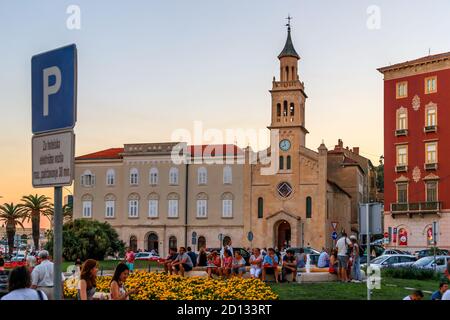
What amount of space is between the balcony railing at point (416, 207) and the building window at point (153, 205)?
1044 inches

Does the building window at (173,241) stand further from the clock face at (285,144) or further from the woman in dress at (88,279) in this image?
the woman in dress at (88,279)

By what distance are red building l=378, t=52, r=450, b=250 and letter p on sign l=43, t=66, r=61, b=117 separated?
59.5 m

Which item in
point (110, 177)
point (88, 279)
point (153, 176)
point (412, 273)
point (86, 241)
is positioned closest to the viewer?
point (88, 279)

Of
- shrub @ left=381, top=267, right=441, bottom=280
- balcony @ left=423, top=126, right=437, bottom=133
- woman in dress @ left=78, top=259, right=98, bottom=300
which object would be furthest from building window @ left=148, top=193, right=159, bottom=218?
woman in dress @ left=78, top=259, right=98, bottom=300

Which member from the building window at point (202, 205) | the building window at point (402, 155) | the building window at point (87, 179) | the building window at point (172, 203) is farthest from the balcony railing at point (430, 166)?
the building window at point (87, 179)

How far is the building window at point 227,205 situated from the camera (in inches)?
3123

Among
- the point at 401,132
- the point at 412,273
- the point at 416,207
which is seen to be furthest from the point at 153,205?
the point at 412,273

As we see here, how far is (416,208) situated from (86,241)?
27890 millimetres

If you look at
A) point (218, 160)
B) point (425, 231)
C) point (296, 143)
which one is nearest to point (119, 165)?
point (218, 160)

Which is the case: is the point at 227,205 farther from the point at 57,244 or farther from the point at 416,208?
the point at 57,244

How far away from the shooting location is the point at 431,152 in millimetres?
63625

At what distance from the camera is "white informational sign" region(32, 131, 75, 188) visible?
5.21 metres
